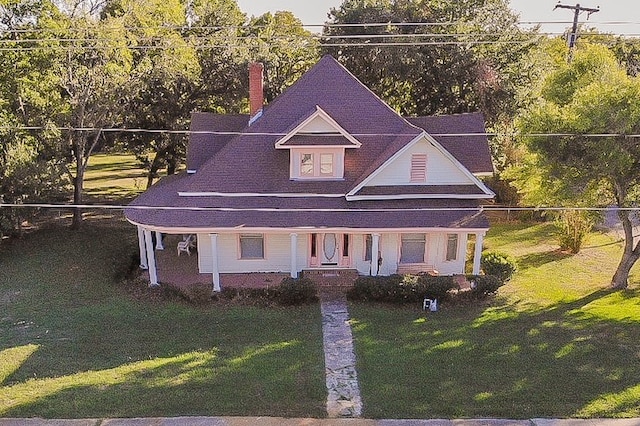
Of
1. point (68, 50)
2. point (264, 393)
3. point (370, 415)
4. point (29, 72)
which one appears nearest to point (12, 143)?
point (29, 72)

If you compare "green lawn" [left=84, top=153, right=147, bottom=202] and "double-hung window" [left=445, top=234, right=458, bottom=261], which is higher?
"double-hung window" [left=445, top=234, right=458, bottom=261]

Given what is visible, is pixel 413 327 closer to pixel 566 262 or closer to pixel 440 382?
pixel 440 382

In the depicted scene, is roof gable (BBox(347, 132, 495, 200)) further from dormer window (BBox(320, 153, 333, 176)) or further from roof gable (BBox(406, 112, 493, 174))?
roof gable (BBox(406, 112, 493, 174))

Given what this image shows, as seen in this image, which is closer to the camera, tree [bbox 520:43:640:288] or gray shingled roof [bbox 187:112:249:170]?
tree [bbox 520:43:640:288]

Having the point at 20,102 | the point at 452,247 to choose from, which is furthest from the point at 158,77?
the point at 452,247

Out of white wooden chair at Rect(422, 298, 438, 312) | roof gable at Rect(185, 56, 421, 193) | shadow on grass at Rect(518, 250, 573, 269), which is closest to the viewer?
white wooden chair at Rect(422, 298, 438, 312)

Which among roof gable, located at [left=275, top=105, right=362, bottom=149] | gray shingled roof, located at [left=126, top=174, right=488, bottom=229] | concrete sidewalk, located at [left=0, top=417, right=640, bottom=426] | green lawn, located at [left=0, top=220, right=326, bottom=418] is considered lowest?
concrete sidewalk, located at [left=0, top=417, right=640, bottom=426]

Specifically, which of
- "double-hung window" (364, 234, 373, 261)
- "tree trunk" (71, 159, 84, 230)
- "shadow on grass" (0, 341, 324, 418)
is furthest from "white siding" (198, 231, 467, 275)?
"tree trunk" (71, 159, 84, 230)
